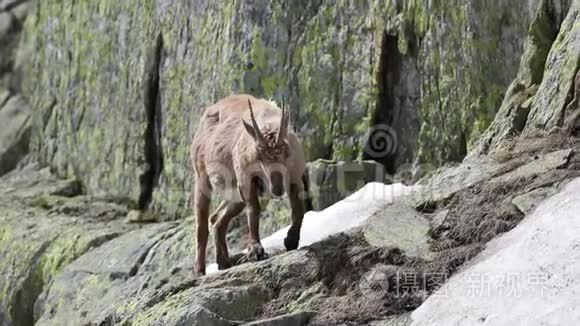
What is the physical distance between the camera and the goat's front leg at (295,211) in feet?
35.6

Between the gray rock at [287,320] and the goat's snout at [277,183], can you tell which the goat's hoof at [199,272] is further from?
the gray rock at [287,320]

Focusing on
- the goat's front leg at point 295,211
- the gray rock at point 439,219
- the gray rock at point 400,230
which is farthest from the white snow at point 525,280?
the goat's front leg at point 295,211

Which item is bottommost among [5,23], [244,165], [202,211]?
[202,211]

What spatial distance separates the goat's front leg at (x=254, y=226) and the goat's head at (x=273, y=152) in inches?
11.5

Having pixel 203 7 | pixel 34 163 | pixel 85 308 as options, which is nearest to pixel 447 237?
pixel 85 308

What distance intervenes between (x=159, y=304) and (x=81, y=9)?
11753mm

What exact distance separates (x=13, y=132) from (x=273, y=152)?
44.5 ft

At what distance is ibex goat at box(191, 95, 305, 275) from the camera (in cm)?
1079

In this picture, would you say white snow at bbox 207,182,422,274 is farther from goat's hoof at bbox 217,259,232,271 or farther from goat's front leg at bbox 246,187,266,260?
goat's front leg at bbox 246,187,266,260

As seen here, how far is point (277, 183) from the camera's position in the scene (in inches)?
422

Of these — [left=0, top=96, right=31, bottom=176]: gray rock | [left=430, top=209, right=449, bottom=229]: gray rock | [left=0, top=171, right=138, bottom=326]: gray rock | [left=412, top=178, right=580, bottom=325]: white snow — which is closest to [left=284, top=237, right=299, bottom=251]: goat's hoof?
[left=430, top=209, right=449, bottom=229]: gray rock

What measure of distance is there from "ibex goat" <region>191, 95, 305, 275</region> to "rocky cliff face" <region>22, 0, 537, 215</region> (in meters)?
2.63

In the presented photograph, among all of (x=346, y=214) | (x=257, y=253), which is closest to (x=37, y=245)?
(x=346, y=214)

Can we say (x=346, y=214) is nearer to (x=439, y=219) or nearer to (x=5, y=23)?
(x=439, y=219)
